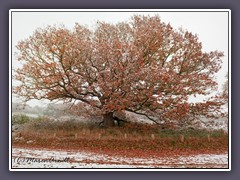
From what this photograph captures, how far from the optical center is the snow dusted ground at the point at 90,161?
4707 millimetres

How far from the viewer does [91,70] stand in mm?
4887

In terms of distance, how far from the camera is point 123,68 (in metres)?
4.78

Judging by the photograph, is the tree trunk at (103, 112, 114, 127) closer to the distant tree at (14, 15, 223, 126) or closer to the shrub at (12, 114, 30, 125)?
the distant tree at (14, 15, 223, 126)

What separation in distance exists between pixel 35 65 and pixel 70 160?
58.9 inches

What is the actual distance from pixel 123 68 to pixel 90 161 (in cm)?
143

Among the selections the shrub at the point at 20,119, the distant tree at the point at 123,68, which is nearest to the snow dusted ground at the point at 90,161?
the shrub at the point at 20,119

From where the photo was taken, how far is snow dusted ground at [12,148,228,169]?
4707 millimetres

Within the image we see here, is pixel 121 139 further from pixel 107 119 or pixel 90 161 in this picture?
pixel 90 161

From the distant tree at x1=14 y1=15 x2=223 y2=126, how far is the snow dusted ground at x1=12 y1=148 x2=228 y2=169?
0.56 metres

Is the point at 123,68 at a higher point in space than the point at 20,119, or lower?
higher

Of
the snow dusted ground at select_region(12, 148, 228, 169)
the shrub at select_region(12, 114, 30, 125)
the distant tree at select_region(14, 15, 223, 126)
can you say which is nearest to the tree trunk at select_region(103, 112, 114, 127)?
the distant tree at select_region(14, 15, 223, 126)

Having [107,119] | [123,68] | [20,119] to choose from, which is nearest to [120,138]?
[107,119]

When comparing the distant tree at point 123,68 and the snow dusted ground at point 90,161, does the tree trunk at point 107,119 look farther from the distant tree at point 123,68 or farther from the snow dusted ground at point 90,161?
the snow dusted ground at point 90,161
